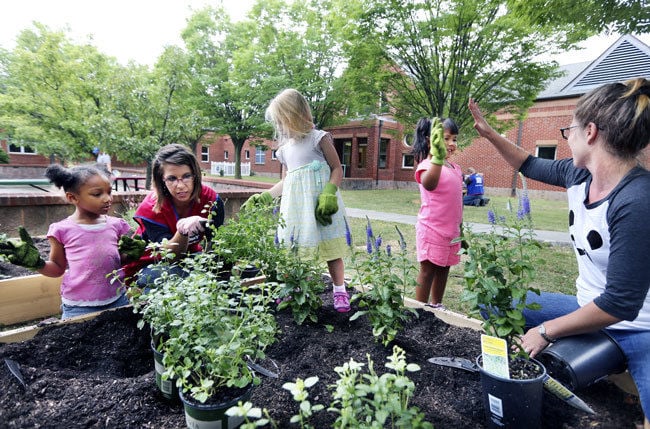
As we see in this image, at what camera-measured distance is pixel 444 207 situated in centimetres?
273

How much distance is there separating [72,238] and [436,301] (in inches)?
104

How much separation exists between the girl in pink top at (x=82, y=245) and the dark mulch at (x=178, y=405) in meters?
0.28

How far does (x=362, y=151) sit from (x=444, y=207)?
20.1m

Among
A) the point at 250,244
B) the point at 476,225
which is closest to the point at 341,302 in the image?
the point at 250,244

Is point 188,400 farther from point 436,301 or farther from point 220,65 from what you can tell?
point 220,65

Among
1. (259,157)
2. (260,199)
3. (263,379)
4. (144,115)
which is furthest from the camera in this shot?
(259,157)

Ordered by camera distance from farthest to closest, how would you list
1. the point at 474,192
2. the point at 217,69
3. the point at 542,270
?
the point at 217,69, the point at 474,192, the point at 542,270

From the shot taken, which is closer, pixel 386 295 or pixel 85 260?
pixel 386 295

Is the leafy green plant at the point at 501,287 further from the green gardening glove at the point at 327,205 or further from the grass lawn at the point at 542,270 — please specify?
the green gardening glove at the point at 327,205

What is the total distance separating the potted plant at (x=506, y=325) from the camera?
1.22 meters

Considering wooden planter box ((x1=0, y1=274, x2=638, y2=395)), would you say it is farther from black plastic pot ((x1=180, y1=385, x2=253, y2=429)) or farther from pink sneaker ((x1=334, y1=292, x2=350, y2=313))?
black plastic pot ((x1=180, y1=385, x2=253, y2=429))

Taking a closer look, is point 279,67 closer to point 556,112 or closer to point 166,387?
point 556,112

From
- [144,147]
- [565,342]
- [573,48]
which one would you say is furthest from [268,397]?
[573,48]

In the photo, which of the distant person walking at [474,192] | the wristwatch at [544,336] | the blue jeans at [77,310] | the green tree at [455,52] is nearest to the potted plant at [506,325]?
the wristwatch at [544,336]
